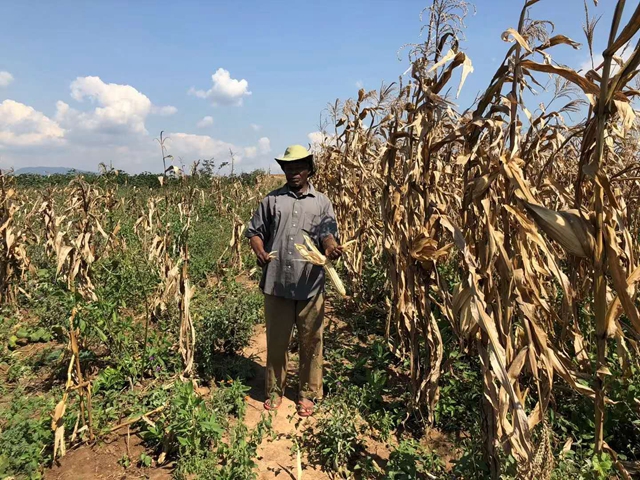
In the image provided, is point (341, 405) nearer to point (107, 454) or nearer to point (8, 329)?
point (107, 454)

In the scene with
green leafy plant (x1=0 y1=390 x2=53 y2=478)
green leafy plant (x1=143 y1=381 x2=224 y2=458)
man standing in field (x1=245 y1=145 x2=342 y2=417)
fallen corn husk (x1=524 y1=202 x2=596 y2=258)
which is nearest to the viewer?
fallen corn husk (x1=524 y1=202 x2=596 y2=258)

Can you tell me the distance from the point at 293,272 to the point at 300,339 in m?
0.61

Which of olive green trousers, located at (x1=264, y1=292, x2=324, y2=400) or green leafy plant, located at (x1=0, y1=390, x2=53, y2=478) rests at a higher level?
olive green trousers, located at (x1=264, y1=292, x2=324, y2=400)

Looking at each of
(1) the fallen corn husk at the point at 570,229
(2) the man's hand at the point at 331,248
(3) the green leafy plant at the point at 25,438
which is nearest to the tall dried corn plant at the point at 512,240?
(1) the fallen corn husk at the point at 570,229

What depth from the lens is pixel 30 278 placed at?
550cm

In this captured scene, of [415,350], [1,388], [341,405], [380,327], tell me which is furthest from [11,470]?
[380,327]

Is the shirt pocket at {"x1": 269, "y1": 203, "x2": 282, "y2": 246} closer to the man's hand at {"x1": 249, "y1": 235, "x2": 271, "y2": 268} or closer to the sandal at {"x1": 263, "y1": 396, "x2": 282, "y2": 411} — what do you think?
the man's hand at {"x1": 249, "y1": 235, "x2": 271, "y2": 268}

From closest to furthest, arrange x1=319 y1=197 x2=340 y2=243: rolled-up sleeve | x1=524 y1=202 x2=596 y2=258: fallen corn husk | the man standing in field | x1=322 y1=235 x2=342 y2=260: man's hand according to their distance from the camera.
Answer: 1. x1=524 y1=202 x2=596 y2=258: fallen corn husk
2. x1=322 y1=235 x2=342 y2=260: man's hand
3. the man standing in field
4. x1=319 y1=197 x2=340 y2=243: rolled-up sleeve

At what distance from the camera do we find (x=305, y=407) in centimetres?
329

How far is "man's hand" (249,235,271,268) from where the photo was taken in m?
3.26

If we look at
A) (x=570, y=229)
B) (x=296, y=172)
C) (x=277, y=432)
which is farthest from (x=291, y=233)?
(x=570, y=229)

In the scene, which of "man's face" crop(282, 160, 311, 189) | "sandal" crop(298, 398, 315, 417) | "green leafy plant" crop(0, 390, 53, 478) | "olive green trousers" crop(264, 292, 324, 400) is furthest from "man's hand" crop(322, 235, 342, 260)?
"green leafy plant" crop(0, 390, 53, 478)

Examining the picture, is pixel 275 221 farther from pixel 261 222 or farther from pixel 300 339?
pixel 300 339

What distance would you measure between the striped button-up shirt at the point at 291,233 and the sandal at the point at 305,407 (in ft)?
2.87
